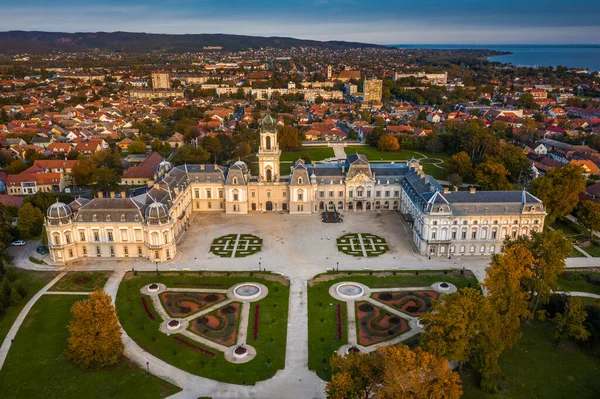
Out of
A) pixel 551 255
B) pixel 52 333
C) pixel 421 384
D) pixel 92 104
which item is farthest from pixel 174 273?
pixel 92 104

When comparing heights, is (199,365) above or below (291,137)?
below

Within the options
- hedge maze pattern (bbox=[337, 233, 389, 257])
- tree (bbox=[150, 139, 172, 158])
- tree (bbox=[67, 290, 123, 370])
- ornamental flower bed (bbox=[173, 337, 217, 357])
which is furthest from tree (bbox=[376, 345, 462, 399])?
tree (bbox=[150, 139, 172, 158])

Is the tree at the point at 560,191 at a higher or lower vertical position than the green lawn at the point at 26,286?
higher

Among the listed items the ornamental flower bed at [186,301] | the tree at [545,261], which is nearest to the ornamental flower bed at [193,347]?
the ornamental flower bed at [186,301]

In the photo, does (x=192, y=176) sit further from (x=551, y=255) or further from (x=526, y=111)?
(x=526, y=111)

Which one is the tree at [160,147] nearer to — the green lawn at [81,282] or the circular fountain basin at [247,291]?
the green lawn at [81,282]
